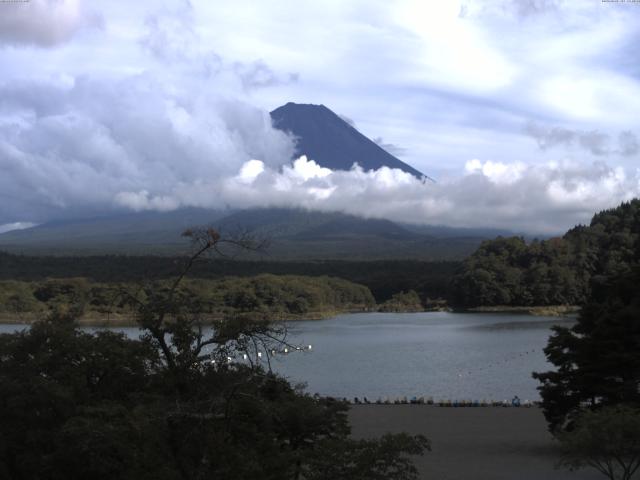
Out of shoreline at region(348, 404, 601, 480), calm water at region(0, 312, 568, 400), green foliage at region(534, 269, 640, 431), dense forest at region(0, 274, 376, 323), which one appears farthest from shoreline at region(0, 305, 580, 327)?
green foliage at region(534, 269, 640, 431)

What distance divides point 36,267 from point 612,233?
56.5 m

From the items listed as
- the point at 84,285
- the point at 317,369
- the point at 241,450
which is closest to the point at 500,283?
the point at 84,285

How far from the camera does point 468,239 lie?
17438 cm

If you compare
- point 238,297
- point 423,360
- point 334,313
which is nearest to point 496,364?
point 423,360

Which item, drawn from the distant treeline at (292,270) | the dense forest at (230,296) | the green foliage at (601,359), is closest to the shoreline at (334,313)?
the dense forest at (230,296)

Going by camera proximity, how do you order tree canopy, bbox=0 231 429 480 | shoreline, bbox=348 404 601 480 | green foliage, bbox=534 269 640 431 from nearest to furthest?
tree canopy, bbox=0 231 429 480 < shoreline, bbox=348 404 601 480 < green foliage, bbox=534 269 640 431

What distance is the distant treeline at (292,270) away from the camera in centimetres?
7894

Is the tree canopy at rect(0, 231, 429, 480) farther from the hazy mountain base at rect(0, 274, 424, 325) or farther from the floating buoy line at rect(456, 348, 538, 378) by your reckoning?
the hazy mountain base at rect(0, 274, 424, 325)

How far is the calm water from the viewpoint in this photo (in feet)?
88.2

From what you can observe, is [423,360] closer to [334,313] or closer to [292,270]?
[334,313]

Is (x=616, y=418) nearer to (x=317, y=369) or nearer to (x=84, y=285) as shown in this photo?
(x=317, y=369)

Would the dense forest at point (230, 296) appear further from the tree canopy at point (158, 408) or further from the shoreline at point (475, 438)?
the tree canopy at point (158, 408)

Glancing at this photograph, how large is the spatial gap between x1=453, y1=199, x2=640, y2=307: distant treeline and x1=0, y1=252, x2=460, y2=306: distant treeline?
4914 mm

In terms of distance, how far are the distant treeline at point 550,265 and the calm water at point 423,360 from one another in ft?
54.0
